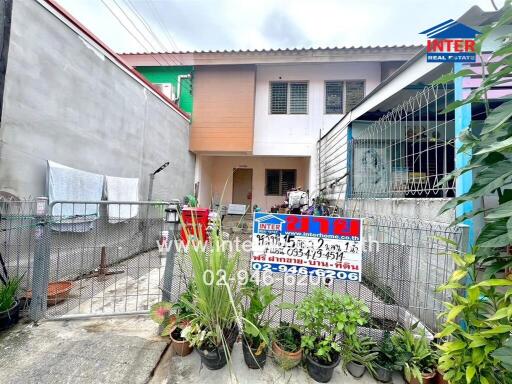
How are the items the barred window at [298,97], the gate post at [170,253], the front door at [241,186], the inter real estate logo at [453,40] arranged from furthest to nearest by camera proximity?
1. the front door at [241,186]
2. the barred window at [298,97]
3. the gate post at [170,253]
4. the inter real estate logo at [453,40]

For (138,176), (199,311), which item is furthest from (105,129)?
(199,311)

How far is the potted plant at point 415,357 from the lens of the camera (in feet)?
5.02

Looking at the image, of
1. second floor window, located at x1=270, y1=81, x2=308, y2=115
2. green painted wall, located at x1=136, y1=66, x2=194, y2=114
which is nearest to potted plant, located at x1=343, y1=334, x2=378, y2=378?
second floor window, located at x1=270, y1=81, x2=308, y2=115

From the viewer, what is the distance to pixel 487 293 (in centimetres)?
126

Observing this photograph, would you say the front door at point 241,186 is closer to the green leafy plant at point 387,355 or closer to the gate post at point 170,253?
the gate post at point 170,253

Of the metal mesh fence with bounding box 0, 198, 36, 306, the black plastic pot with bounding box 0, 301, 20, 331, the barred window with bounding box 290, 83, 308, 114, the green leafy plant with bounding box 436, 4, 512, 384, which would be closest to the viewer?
the green leafy plant with bounding box 436, 4, 512, 384

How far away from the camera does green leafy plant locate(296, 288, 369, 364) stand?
5.08 feet

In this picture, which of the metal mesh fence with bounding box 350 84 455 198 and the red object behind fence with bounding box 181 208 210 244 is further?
the metal mesh fence with bounding box 350 84 455 198

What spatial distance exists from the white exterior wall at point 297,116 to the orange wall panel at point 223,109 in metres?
0.44

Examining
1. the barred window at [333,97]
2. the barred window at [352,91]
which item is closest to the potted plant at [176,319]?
the barred window at [333,97]

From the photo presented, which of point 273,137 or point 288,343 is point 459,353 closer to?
point 288,343

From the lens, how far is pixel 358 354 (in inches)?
65.6

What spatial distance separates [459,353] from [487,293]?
37 centimetres

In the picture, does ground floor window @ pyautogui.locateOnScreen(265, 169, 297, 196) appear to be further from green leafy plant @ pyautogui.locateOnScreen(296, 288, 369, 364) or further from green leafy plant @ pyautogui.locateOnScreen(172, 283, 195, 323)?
green leafy plant @ pyautogui.locateOnScreen(296, 288, 369, 364)
